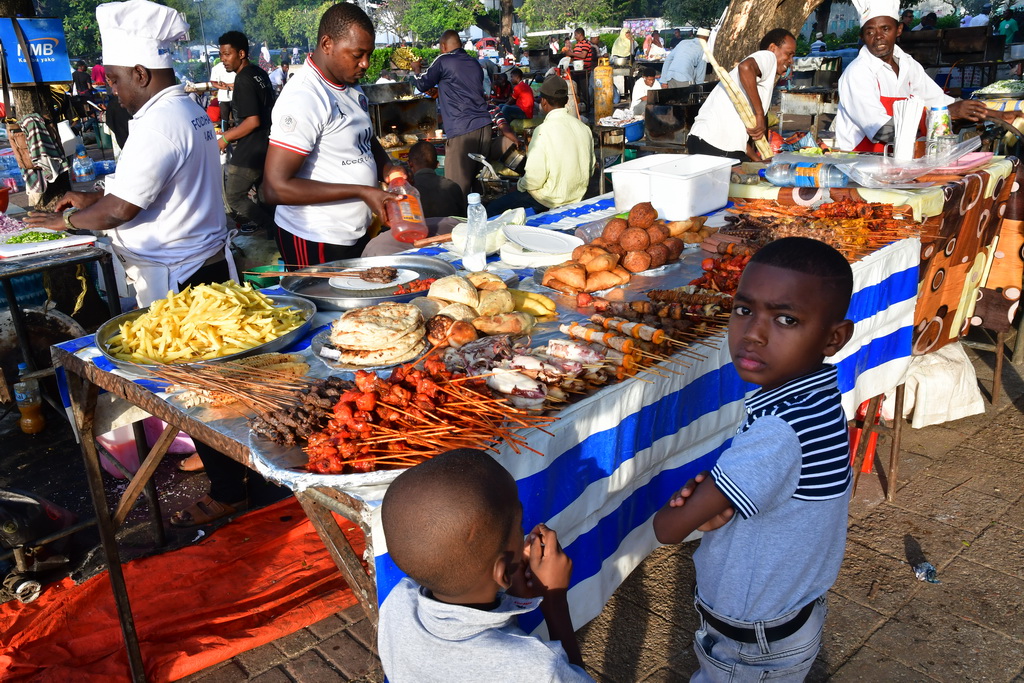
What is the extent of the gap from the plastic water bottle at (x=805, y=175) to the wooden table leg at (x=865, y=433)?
4.77 feet

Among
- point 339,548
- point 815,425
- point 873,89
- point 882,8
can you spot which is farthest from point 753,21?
point 339,548

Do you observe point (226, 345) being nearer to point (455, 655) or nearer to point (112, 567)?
point (112, 567)

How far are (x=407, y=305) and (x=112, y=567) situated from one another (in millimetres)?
1539

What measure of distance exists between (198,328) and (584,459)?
1.31 meters

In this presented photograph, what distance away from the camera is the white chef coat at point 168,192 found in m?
3.26

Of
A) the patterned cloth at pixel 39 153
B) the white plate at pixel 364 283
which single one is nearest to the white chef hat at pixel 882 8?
the white plate at pixel 364 283

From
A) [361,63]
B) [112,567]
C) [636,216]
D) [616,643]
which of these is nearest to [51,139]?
[361,63]

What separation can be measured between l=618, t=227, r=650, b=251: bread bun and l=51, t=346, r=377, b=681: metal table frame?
1929 mm

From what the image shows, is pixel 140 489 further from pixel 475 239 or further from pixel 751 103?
pixel 751 103

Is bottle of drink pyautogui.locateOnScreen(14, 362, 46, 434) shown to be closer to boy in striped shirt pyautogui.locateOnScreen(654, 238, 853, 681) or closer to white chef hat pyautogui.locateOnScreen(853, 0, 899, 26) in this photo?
boy in striped shirt pyautogui.locateOnScreen(654, 238, 853, 681)

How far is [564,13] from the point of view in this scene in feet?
210

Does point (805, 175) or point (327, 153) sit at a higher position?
point (327, 153)

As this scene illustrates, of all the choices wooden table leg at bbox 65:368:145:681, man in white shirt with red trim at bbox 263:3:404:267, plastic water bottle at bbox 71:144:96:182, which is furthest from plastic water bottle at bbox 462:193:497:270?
plastic water bottle at bbox 71:144:96:182

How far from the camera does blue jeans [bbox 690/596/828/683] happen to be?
1.85 m
